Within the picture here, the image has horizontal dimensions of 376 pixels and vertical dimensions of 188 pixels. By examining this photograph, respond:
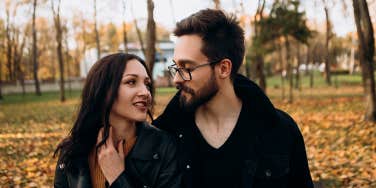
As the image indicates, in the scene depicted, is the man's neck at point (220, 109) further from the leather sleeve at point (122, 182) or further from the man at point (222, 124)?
the leather sleeve at point (122, 182)

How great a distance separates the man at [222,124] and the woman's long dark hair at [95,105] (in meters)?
0.39

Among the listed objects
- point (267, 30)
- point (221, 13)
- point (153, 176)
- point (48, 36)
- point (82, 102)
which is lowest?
point (153, 176)

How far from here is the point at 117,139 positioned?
10.1 feet

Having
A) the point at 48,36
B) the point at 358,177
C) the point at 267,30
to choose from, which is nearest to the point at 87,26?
the point at 48,36

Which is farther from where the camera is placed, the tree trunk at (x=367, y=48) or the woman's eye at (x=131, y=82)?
the tree trunk at (x=367, y=48)

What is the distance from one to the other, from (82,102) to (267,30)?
19716 mm

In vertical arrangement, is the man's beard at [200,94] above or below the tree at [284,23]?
below

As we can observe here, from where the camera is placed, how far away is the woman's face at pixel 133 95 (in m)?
2.88

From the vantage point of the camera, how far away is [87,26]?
51781 millimetres

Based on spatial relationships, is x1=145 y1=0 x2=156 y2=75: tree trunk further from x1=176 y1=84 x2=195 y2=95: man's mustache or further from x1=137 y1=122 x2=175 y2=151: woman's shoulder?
x1=176 y1=84 x2=195 y2=95: man's mustache

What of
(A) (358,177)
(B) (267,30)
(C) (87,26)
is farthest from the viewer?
(C) (87,26)

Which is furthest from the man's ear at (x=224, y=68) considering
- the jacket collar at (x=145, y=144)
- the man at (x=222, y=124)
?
the jacket collar at (x=145, y=144)

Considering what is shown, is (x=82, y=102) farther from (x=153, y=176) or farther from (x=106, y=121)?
(x=153, y=176)

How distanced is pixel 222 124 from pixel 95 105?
921 mm
